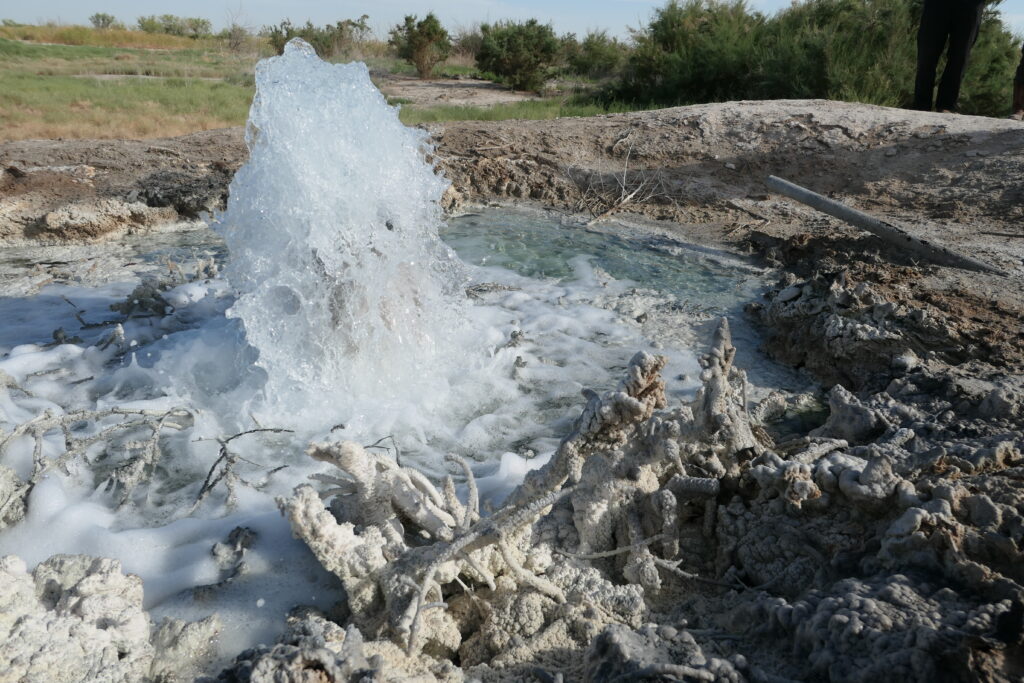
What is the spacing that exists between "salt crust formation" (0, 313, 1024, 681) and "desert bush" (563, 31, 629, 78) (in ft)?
55.6

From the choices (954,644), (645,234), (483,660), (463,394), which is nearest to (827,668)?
(954,644)

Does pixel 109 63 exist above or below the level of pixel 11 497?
above

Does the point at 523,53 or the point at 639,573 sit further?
the point at 523,53

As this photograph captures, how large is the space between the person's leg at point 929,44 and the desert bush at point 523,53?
10007mm

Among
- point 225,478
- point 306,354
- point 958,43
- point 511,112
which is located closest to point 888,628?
point 225,478

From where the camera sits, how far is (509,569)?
1641 mm

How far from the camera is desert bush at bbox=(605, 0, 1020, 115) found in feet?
32.2

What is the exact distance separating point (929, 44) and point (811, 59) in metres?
3.00

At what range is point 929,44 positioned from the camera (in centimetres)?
714

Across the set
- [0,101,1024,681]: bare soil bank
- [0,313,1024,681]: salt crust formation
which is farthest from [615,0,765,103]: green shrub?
[0,313,1024,681]: salt crust formation

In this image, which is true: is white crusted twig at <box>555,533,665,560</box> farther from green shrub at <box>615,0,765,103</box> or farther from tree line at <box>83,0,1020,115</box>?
green shrub at <box>615,0,765,103</box>

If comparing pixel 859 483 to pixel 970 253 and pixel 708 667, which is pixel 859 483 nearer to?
pixel 708 667

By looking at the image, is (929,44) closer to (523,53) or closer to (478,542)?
(478,542)

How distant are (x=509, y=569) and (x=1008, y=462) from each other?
1.36 meters
